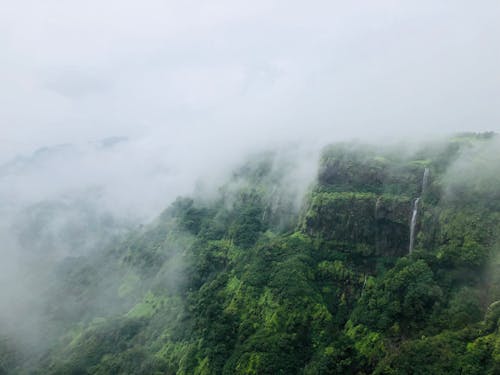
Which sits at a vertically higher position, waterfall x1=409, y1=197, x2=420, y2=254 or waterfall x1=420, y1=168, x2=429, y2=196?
waterfall x1=420, y1=168, x2=429, y2=196

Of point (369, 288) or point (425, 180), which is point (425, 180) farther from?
point (369, 288)

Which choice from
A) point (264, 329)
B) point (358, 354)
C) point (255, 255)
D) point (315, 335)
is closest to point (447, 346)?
point (358, 354)

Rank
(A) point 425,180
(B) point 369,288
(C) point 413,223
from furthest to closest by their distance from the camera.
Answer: (A) point 425,180
(C) point 413,223
(B) point 369,288

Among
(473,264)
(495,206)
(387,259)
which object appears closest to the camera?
(473,264)

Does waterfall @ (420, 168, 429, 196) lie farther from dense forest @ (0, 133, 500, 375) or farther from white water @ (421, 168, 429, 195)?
dense forest @ (0, 133, 500, 375)

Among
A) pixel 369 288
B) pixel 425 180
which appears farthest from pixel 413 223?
pixel 369 288

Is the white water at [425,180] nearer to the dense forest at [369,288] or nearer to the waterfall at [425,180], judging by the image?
the waterfall at [425,180]

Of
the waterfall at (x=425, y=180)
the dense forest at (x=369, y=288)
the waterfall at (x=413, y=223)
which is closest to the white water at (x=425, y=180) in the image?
the waterfall at (x=425, y=180)

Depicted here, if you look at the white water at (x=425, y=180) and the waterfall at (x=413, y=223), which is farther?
the white water at (x=425, y=180)

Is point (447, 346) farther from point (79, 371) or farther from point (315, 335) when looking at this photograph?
point (79, 371)

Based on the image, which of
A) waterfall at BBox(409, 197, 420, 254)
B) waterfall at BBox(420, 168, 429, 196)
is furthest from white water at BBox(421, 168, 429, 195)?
waterfall at BBox(409, 197, 420, 254)

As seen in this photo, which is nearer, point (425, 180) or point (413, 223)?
point (413, 223)
